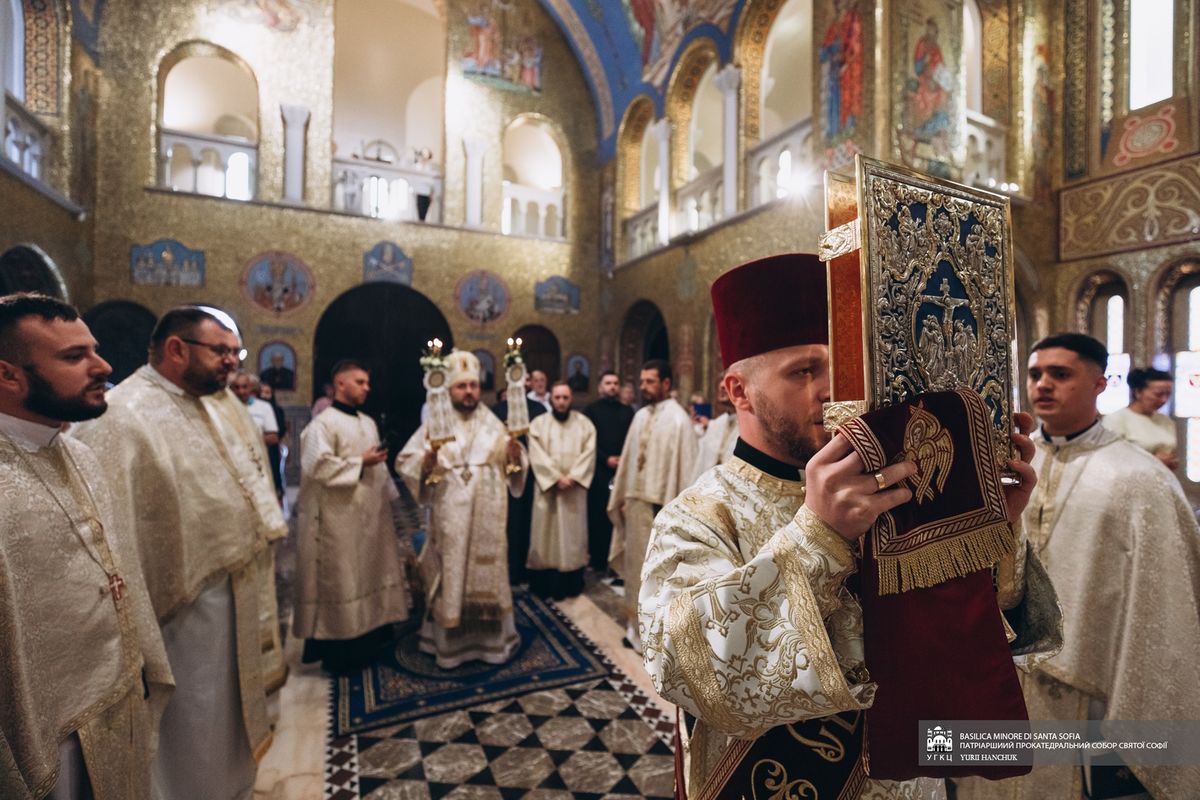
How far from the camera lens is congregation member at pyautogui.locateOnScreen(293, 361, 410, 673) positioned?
13.3ft

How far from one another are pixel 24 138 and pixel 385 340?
6.18 meters

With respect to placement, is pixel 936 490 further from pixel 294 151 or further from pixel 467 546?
pixel 294 151

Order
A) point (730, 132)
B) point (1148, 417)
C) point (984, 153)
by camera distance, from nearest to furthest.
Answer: point (1148, 417)
point (984, 153)
point (730, 132)

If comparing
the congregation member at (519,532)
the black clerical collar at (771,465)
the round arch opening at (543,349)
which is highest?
the round arch opening at (543,349)

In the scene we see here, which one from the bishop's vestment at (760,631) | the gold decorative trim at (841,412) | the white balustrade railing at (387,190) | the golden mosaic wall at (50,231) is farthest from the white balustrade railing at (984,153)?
the golden mosaic wall at (50,231)

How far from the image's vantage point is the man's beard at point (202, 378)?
2.57 meters

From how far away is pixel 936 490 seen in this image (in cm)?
98

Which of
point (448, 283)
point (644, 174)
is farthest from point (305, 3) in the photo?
point (644, 174)

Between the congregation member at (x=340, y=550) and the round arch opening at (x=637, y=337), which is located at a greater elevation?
the round arch opening at (x=637, y=337)

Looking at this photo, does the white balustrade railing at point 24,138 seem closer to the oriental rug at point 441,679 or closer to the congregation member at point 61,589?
the oriental rug at point 441,679

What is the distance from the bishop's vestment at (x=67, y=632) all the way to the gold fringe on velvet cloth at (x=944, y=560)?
190 centimetres

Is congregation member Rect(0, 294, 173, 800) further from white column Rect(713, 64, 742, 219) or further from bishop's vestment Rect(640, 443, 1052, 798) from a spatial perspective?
white column Rect(713, 64, 742, 219)

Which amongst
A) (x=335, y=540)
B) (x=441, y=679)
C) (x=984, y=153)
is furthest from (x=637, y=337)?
(x=441, y=679)

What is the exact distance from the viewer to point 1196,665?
82.3 inches
